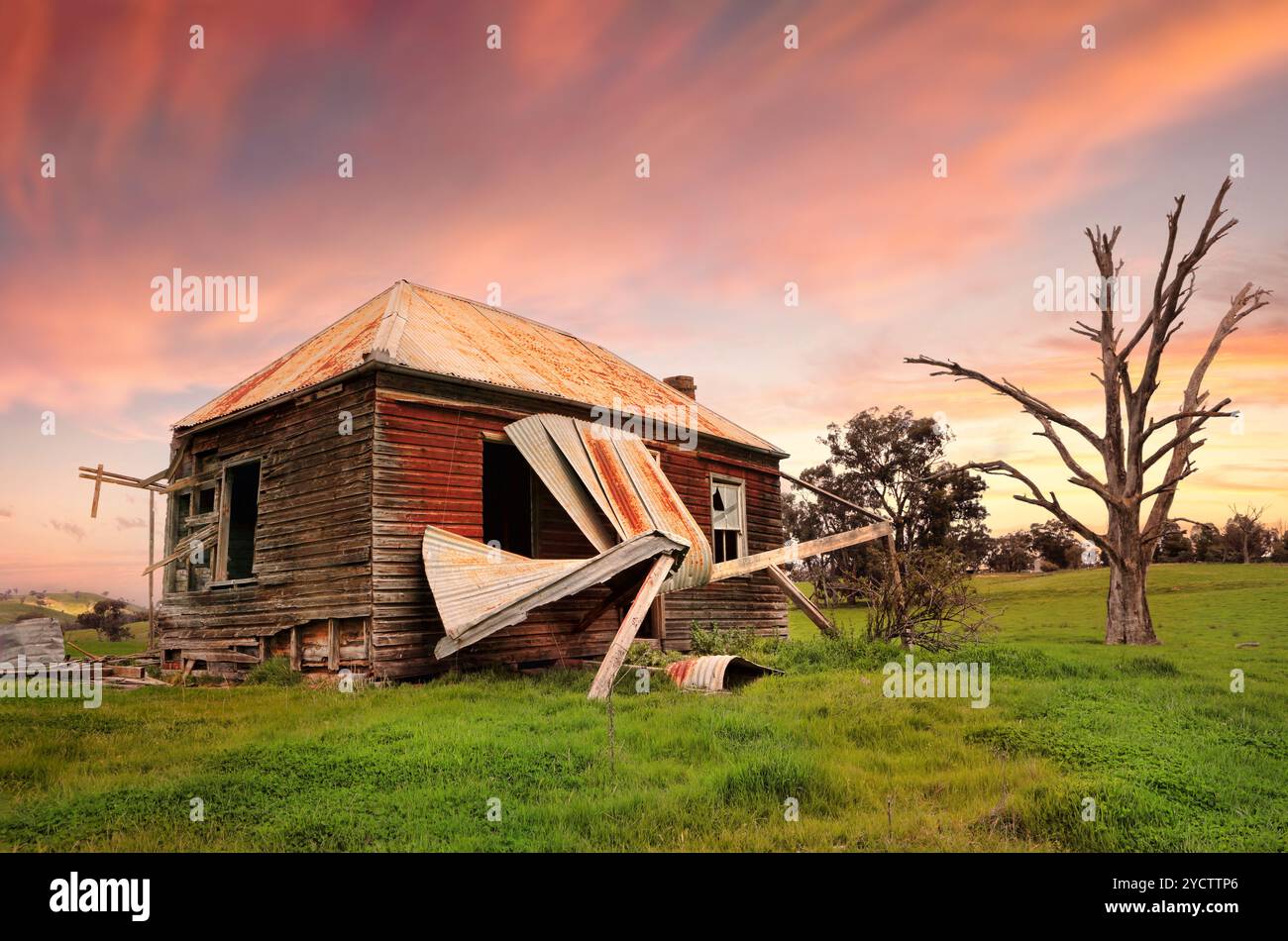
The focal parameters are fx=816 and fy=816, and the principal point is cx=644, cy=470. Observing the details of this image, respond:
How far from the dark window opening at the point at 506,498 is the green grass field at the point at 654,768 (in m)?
7.65

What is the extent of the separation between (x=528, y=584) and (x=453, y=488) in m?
3.38

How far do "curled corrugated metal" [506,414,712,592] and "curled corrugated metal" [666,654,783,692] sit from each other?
140 cm

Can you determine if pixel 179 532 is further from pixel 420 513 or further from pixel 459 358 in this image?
pixel 459 358

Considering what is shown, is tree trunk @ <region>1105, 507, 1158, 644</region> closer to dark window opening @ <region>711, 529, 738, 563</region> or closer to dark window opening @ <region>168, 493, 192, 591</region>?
dark window opening @ <region>711, 529, 738, 563</region>

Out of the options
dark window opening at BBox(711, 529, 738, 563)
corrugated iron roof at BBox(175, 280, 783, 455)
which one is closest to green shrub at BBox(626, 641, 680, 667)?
dark window opening at BBox(711, 529, 738, 563)

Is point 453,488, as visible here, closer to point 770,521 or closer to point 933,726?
point 933,726

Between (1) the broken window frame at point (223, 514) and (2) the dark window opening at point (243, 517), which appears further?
(2) the dark window opening at point (243, 517)

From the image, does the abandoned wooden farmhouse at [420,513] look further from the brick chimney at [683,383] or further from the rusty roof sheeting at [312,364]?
the brick chimney at [683,383]

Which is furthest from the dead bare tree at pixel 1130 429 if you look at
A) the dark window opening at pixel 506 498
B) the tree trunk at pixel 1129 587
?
the dark window opening at pixel 506 498

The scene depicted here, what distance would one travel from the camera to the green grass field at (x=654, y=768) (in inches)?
223

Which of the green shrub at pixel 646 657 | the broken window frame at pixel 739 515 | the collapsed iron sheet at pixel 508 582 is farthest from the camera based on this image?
the broken window frame at pixel 739 515

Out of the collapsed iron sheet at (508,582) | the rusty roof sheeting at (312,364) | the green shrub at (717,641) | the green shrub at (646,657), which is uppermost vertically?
the rusty roof sheeting at (312,364)

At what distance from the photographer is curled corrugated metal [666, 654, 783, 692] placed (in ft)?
37.5
